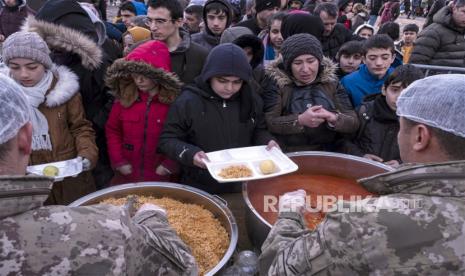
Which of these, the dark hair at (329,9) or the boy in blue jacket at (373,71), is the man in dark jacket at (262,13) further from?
the boy in blue jacket at (373,71)

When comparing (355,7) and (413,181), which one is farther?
(355,7)

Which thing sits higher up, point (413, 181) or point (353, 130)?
point (413, 181)

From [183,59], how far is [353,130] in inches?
51.5

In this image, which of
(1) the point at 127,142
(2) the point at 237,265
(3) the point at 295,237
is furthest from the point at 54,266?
(1) the point at 127,142

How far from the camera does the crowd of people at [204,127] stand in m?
0.98

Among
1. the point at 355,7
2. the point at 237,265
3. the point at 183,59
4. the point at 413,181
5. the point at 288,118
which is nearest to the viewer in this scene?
the point at 413,181

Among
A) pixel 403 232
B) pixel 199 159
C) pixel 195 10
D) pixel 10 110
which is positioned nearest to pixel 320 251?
pixel 403 232

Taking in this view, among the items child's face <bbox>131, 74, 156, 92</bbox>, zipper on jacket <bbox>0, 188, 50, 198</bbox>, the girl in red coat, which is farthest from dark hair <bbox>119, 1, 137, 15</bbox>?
zipper on jacket <bbox>0, 188, 50, 198</bbox>

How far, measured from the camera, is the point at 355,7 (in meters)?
7.23

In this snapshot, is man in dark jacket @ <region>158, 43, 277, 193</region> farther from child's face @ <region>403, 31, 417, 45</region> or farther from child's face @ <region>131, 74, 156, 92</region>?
child's face @ <region>403, 31, 417, 45</region>

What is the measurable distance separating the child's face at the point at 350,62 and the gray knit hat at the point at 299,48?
1.17 meters

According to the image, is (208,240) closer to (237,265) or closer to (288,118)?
(237,265)

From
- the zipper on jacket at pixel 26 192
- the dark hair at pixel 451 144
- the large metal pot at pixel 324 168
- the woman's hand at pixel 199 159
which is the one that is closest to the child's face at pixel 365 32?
the large metal pot at pixel 324 168

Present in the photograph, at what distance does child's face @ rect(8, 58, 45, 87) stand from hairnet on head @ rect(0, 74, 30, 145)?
1.27 meters
